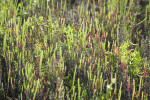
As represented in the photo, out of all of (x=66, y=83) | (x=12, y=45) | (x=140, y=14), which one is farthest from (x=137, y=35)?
(x=12, y=45)

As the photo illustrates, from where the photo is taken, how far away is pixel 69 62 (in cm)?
224

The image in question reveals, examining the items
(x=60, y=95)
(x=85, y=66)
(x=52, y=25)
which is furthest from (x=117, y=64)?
(x=52, y=25)

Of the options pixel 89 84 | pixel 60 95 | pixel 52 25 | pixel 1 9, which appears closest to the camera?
pixel 60 95

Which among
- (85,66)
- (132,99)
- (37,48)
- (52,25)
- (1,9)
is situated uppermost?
(1,9)

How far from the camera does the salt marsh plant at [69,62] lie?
1859 mm

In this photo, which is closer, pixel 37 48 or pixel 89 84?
pixel 89 84

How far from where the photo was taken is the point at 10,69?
205 centimetres

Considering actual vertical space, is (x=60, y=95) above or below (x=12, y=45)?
below

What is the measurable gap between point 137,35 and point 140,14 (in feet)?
2.11

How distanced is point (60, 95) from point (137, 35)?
5.76 feet

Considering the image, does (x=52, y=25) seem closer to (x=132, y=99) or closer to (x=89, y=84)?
(x=89, y=84)

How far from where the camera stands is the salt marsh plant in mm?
1859

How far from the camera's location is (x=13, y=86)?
198 cm

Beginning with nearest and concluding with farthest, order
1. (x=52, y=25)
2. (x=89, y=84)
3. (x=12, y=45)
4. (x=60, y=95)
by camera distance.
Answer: (x=60, y=95)
(x=89, y=84)
(x=12, y=45)
(x=52, y=25)
